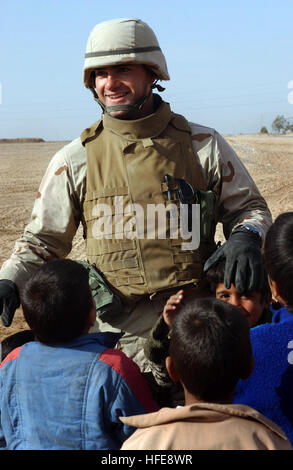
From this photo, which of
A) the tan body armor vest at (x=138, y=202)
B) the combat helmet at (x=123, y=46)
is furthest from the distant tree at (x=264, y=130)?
the tan body armor vest at (x=138, y=202)

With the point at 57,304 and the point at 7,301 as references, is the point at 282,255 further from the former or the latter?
the point at 7,301

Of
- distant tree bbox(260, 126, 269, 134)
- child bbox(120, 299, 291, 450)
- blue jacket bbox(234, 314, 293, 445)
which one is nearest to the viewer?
child bbox(120, 299, 291, 450)

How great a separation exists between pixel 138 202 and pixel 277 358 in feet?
3.79

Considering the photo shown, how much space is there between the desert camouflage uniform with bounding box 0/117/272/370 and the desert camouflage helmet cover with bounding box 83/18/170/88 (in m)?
0.41

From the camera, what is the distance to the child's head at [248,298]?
120 inches

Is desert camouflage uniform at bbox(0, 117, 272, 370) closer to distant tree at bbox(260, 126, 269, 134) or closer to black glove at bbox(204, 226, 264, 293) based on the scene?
black glove at bbox(204, 226, 264, 293)

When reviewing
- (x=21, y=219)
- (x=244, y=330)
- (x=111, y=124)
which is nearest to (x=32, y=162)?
(x=21, y=219)

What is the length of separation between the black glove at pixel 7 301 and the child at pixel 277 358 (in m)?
1.13

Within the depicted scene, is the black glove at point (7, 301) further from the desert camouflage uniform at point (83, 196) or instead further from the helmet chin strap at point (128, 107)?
the helmet chin strap at point (128, 107)

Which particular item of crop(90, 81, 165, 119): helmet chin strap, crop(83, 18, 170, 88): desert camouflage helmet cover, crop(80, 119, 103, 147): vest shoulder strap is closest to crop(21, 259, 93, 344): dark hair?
crop(80, 119, 103, 147): vest shoulder strap

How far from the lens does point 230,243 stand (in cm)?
295

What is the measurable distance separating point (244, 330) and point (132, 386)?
1.82ft

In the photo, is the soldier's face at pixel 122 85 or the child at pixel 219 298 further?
the soldier's face at pixel 122 85

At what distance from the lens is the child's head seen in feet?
10.0
